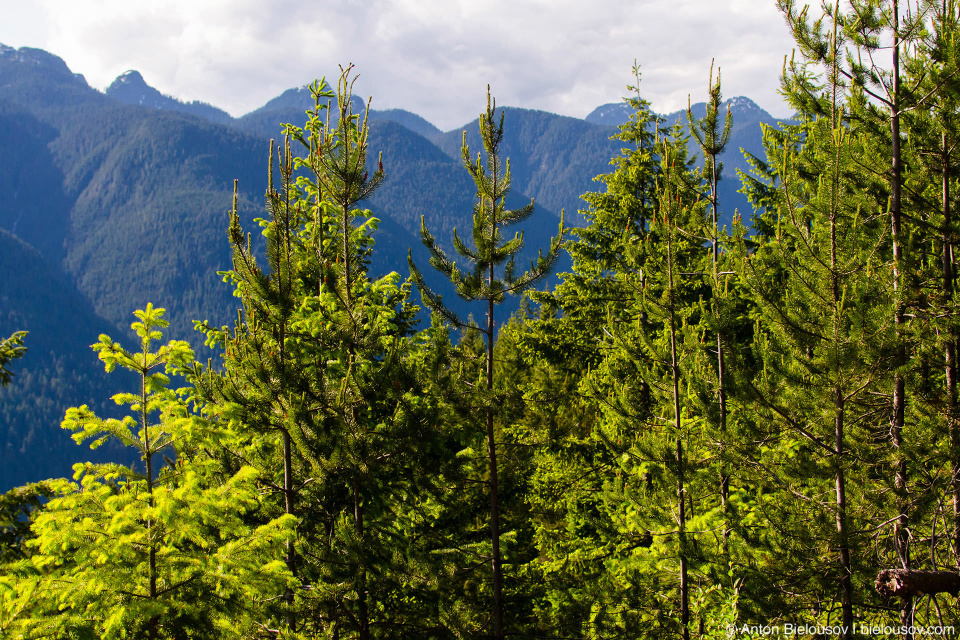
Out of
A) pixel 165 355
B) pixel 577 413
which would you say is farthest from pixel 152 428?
pixel 577 413

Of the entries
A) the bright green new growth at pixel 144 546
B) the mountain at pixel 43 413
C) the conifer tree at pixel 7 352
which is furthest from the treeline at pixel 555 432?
the mountain at pixel 43 413

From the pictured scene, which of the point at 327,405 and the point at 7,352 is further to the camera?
the point at 7,352

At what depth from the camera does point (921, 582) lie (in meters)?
5.07

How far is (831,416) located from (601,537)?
17.8 feet

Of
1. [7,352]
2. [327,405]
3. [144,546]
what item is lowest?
[144,546]

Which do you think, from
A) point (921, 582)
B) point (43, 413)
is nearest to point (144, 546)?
point (921, 582)

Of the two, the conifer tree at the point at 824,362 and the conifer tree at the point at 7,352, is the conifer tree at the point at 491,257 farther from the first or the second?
the conifer tree at the point at 7,352

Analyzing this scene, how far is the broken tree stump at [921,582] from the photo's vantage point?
16.3 ft

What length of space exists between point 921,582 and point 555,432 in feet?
15.7

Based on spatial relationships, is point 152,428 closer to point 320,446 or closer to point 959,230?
point 320,446

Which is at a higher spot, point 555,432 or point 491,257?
point 491,257

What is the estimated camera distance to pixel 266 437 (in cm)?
766

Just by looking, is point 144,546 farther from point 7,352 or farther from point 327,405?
point 7,352

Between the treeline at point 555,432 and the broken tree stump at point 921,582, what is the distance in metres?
0.15
